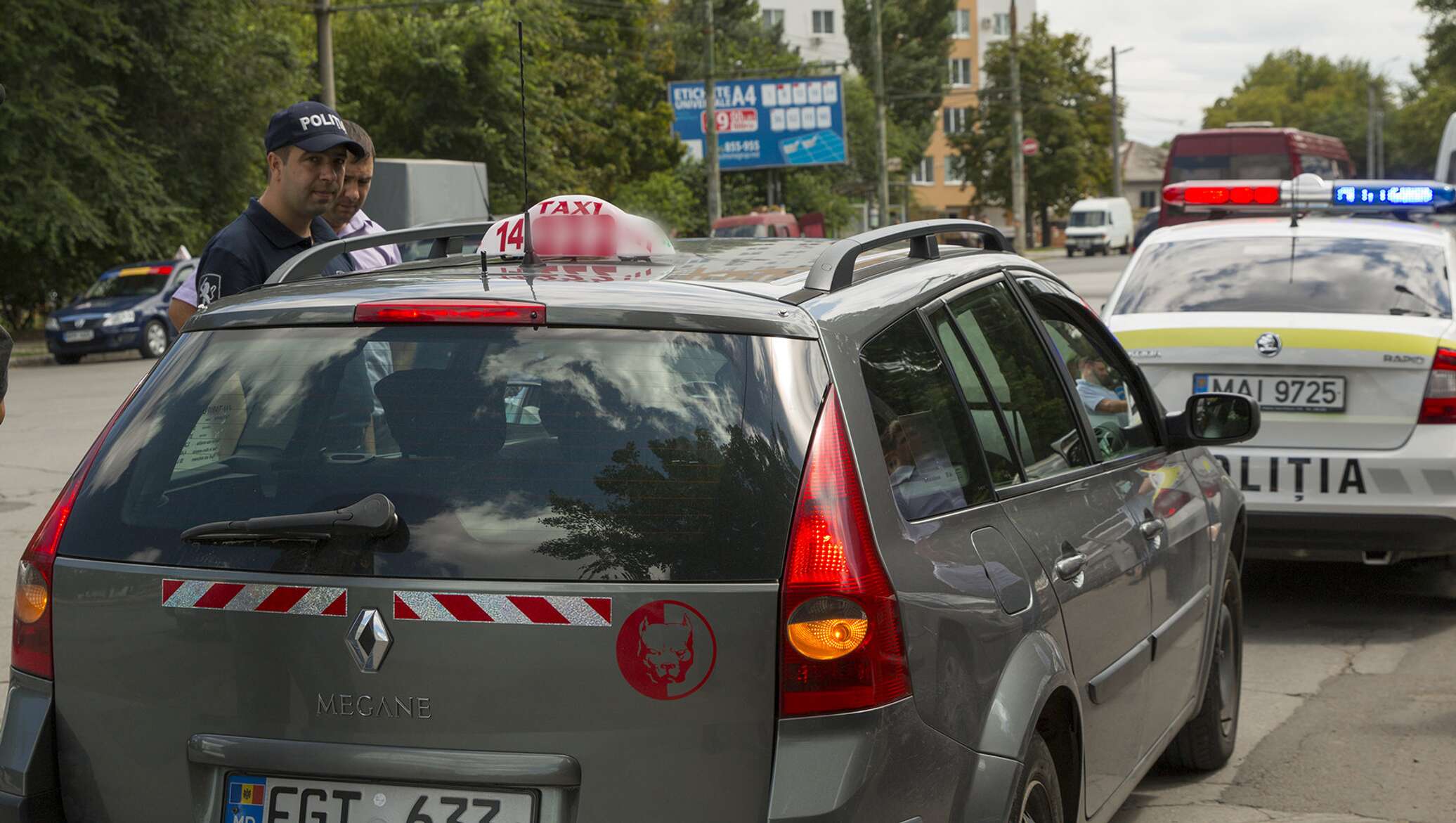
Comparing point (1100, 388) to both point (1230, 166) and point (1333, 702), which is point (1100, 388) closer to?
point (1333, 702)

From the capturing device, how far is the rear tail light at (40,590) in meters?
2.80

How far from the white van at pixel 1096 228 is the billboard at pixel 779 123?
14470 mm

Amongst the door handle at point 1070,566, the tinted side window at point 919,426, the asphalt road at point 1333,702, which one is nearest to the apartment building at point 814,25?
the asphalt road at point 1333,702

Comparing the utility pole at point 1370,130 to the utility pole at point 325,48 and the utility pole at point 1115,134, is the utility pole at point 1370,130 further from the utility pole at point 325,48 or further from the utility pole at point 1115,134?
the utility pole at point 325,48

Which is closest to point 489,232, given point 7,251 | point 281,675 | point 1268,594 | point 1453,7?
point 281,675

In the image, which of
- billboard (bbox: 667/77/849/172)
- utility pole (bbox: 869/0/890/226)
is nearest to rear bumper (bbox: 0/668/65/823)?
→ utility pole (bbox: 869/0/890/226)

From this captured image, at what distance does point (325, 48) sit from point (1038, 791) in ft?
84.3

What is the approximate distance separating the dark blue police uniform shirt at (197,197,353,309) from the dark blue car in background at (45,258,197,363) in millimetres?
21229

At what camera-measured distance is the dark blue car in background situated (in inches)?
1000

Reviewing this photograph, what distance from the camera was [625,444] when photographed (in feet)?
8.48

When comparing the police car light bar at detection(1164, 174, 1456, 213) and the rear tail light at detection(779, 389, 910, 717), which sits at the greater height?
the police car light bar at detection(1164, 174, 1456, 213)

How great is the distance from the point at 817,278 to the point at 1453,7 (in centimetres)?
8430

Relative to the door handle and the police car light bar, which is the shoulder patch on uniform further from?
the police car light bar

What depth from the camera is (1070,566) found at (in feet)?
10.8
